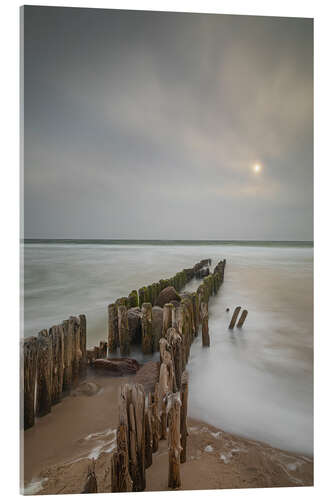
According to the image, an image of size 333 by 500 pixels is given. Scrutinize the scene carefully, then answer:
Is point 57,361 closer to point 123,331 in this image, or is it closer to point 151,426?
point 123,331

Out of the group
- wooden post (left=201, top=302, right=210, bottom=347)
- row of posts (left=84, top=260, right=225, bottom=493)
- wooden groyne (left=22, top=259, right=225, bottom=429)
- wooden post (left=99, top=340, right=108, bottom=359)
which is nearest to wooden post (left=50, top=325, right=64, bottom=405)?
wooden groyne (left=22, top=259, right=225, bottom=429)

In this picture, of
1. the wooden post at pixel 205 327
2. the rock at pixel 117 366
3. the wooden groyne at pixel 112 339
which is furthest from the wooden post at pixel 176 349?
the wooden post at pixel 205 327

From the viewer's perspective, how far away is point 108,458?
2.11 m

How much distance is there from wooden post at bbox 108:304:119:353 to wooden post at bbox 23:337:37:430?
0.92m

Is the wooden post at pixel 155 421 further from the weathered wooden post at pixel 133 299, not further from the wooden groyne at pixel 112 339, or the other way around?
the weathered wooden post at pixel 133 299

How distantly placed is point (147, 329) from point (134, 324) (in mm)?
241

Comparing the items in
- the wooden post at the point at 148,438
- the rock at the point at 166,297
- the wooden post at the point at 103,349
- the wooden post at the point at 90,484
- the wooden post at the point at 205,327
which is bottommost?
the wooden post at the point at 90,484

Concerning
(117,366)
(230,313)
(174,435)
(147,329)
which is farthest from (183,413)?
(230,313)

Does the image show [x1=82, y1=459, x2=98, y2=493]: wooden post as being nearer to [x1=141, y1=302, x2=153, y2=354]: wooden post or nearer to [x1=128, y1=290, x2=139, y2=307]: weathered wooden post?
[x1=141, y1=302, x2=153, y2=354]: wooden post

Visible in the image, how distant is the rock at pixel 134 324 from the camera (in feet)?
10.5

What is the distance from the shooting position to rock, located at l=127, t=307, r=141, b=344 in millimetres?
3188

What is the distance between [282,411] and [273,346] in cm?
61
